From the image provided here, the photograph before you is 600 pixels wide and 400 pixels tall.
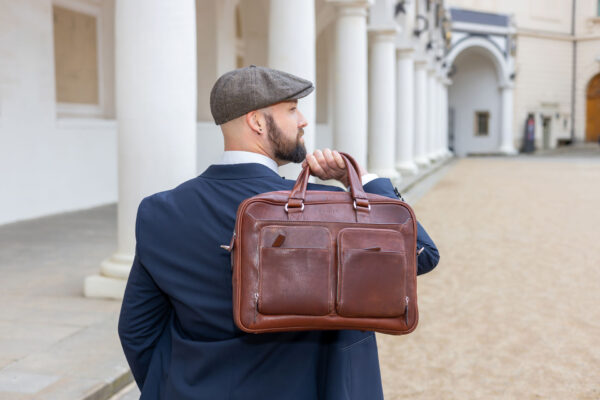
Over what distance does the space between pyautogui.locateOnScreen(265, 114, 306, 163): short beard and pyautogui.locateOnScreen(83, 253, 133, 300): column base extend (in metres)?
3.60

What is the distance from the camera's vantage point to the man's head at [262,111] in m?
1.63

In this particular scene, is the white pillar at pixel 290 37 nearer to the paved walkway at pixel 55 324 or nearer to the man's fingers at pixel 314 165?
the paved walkway at pixel 55 324

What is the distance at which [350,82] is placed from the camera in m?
12.0

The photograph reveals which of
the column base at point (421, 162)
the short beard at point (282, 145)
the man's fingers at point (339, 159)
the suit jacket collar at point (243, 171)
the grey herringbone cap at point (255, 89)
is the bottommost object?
the column base at point (421, 162)

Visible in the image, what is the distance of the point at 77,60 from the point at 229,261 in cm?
996

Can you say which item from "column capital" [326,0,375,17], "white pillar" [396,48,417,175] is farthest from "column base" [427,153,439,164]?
"column capital" [326,0,375,17]

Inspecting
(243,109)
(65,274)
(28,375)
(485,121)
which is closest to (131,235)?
(65,274)

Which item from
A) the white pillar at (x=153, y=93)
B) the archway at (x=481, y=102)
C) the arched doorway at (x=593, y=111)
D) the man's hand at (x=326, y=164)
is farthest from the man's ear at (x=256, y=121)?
the arched doorway at (x=593, y=111)

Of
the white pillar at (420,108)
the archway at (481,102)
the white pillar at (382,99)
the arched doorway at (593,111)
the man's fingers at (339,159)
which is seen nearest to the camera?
the man's fingers at (339,159)

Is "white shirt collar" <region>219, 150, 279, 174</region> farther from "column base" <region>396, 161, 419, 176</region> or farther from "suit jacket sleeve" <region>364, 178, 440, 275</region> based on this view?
"column base" <region>396, 161, 419, 176</region>

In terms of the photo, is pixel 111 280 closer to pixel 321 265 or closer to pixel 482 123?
pixel 321 265

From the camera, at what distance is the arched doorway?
39.5 m

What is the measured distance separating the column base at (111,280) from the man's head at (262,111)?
3.60 meters

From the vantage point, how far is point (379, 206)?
148cm
